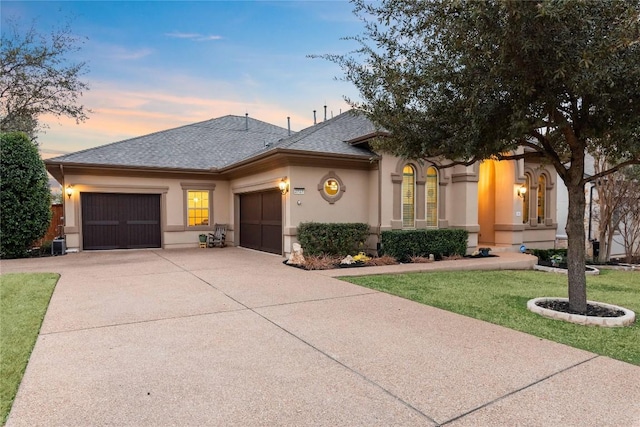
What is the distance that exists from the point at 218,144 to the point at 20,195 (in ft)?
24.9

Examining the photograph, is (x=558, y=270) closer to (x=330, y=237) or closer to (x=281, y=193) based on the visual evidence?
(x=330, y=237)

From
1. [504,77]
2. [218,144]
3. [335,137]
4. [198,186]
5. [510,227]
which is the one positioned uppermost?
[218,144]

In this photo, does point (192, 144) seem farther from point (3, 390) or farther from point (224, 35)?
point (3, 390)

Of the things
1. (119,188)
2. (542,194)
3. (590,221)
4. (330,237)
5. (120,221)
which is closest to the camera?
(330,237)

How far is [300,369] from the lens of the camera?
3400mm

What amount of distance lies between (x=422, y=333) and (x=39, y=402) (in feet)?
12.1

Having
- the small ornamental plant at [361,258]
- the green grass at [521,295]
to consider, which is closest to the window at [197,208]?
the small ornamental plant at [361,258]

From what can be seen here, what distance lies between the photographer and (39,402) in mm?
2807

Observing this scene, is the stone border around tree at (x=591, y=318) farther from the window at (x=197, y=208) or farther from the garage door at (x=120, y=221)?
the garage door at (x=120, y=221)

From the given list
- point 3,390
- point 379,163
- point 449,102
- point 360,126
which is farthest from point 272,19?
point 3,390

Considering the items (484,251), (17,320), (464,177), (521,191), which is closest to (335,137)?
(464,177)

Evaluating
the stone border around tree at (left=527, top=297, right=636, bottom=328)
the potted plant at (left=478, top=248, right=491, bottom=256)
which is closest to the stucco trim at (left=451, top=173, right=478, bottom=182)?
the potted plant at (left=478, top=248, right=491, bottom=256)

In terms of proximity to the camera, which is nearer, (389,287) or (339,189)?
(389,287)

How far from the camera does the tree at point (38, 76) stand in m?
16.9
